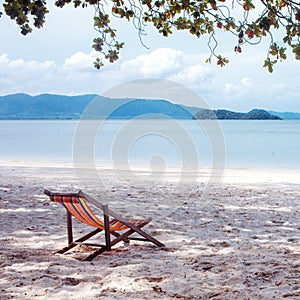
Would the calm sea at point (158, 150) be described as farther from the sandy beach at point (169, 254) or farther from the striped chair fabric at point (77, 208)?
the striped chair fabric at point (77, 208)

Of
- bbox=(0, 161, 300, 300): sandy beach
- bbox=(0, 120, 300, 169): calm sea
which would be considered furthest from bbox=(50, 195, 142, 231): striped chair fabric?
bbox=(0, 120, 300, 169): calm sea

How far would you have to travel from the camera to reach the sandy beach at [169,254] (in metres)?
2.88

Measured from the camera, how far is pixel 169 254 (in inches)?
150

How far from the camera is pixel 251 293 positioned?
9.20 ft

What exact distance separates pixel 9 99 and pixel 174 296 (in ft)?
288

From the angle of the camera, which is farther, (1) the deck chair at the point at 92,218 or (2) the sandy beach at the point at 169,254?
(1) the deck chair at the point at 92,218

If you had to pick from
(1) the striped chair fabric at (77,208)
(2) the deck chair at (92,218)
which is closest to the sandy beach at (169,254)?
(2) the deck chair at (92,218)

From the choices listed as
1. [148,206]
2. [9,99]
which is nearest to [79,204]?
[148,206]

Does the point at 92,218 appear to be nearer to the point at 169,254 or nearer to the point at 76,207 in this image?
the point at 76,207

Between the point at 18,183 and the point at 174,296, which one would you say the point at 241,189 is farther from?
the point at 174,296

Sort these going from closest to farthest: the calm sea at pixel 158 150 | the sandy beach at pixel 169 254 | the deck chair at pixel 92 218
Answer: the sandy beach at pixel 169 254
the deck chair at pixel 92 218
the calm sea at pixel 158 150

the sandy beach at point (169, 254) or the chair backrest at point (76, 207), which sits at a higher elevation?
the chair backrest at point (76, 207)

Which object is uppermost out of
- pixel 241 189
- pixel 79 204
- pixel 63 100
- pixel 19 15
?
pixel 63 100

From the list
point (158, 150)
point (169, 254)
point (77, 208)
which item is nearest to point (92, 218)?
point (77, 208)
